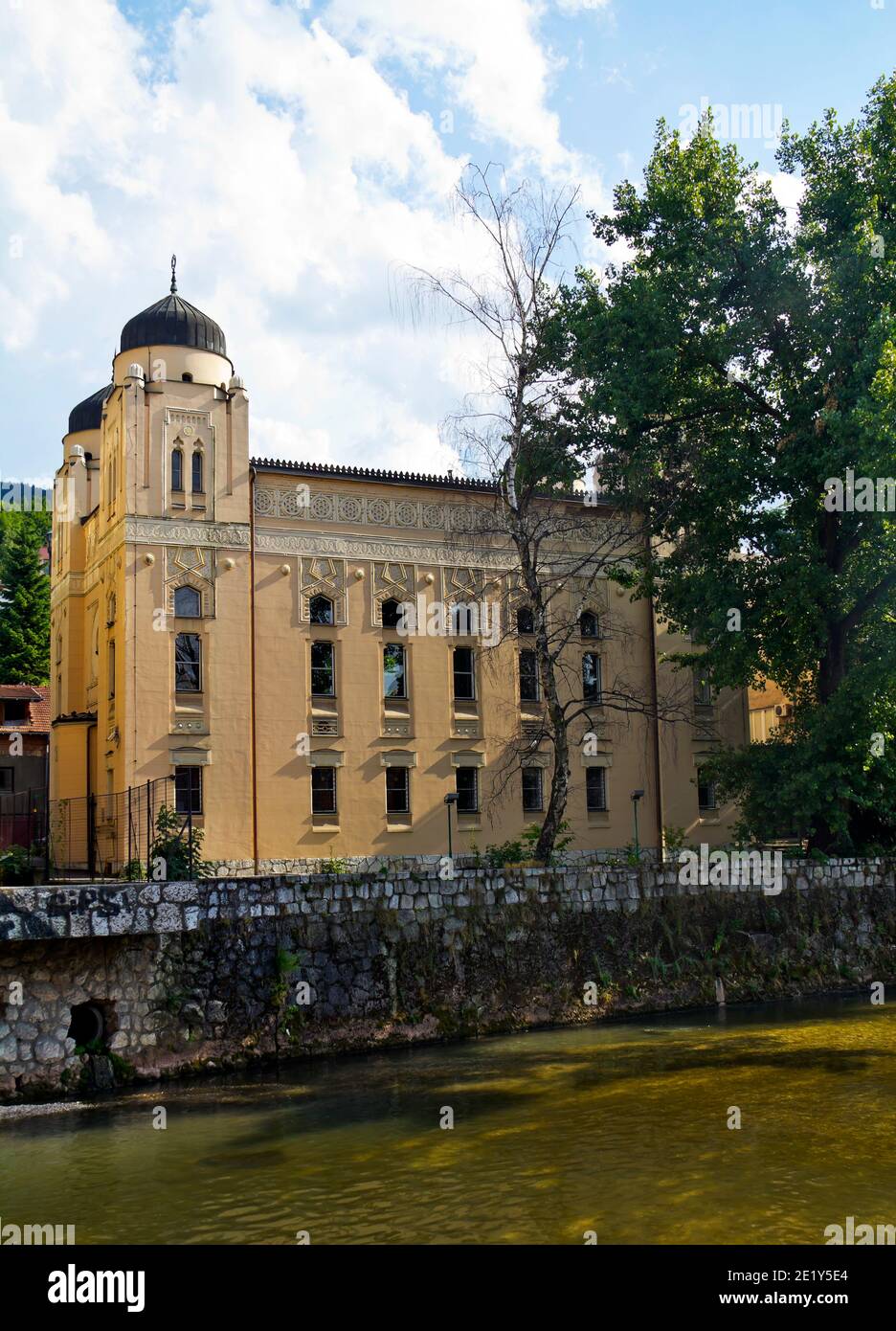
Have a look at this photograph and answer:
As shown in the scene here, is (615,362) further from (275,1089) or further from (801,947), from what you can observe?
(275,1089)

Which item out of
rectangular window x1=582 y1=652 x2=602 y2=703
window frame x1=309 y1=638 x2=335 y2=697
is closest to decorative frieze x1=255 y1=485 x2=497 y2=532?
window frame x1=309 y1=638 x2=335 y2=697

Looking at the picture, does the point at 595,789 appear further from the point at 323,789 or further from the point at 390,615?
the point at 323,789

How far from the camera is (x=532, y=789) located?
112 feet

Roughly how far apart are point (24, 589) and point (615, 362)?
115 feet

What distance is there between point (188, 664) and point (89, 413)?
14.4m

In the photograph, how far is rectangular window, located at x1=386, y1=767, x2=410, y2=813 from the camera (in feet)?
105

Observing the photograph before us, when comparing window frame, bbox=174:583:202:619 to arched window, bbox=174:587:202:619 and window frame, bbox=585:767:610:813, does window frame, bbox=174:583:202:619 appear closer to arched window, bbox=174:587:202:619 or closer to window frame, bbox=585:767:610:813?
arched window, bbox=174:587:202:619

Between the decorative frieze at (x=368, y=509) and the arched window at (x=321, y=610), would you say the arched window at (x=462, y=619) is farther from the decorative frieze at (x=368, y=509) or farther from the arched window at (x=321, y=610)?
the arched window at (x=321, y=610)

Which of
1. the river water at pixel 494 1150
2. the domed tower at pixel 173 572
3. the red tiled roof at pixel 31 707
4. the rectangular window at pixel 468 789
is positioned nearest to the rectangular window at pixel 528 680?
the rectangular window at pixel 468 789

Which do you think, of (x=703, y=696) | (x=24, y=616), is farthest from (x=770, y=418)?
(x=24, y=616)

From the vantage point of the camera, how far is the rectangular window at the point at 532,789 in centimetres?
3394

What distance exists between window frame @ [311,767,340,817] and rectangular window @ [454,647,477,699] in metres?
4.39

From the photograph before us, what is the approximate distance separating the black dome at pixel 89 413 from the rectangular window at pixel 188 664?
1336cm
